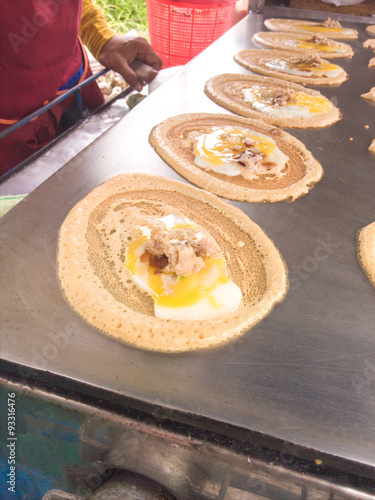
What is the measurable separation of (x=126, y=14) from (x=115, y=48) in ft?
18.2

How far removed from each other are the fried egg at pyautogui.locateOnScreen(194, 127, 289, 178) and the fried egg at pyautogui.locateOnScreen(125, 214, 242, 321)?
2.46 ft

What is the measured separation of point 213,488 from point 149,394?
33 centimetres

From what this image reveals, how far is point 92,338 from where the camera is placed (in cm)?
121

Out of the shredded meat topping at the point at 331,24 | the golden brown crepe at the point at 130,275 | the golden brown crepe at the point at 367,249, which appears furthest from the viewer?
the shredded meat topping at the point at 331,24

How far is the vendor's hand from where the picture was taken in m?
3.07

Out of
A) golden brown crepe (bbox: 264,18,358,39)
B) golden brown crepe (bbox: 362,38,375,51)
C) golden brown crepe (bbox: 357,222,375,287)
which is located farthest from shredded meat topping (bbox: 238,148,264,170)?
golden brown crepe (bbox: 362,38,375,51)

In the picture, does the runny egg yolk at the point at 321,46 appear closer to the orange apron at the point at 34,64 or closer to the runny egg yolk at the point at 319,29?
the runny egg yolk at the point at 319,29

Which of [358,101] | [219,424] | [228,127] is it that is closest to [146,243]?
[219,424]

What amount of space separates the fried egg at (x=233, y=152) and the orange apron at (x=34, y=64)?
1250 mm

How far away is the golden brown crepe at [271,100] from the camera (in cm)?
253

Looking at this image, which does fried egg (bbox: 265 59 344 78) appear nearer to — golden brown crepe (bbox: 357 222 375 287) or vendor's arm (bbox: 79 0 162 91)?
vendor's arm (bbox: 79 0 162 91)

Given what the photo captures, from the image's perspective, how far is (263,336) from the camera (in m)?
1.28

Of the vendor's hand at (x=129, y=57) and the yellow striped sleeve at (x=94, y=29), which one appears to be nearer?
the vendor's hand at (x=129, y=57)

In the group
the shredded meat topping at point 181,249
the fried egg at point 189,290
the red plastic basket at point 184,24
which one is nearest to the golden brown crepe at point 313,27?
the red plastic basket at point 184,24
